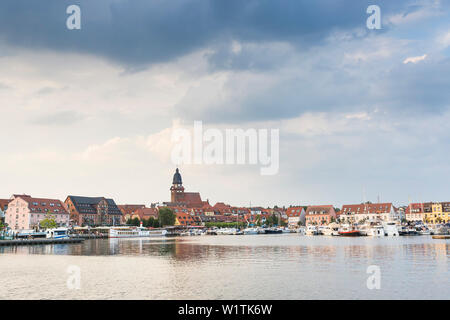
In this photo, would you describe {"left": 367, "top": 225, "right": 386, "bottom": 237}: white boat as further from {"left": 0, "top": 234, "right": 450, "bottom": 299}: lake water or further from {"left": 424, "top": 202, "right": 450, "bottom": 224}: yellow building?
{"left": 0, "top": 234, "right": 450, "bottom": 299}: lake water

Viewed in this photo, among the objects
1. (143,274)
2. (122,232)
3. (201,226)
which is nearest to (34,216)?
(122,232)

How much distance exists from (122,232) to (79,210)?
30.6 meters

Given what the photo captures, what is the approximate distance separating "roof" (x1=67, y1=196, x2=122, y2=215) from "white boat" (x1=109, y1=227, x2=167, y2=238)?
26099mm

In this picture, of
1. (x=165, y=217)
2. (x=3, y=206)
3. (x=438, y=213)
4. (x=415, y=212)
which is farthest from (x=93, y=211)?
(x=438, y=213)

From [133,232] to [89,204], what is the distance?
35788 mm

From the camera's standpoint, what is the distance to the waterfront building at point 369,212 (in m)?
175

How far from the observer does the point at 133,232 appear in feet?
472

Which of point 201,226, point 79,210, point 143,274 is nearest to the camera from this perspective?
point 143,274

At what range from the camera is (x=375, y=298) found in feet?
81.5

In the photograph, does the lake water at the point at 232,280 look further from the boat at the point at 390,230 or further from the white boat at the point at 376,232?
the boat at the point at 390,230

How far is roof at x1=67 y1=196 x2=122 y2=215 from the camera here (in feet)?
536

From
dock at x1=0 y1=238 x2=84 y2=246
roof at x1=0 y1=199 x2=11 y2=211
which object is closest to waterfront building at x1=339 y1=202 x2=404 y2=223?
dock at x1=0 y1=238 x2=84 y2=246
